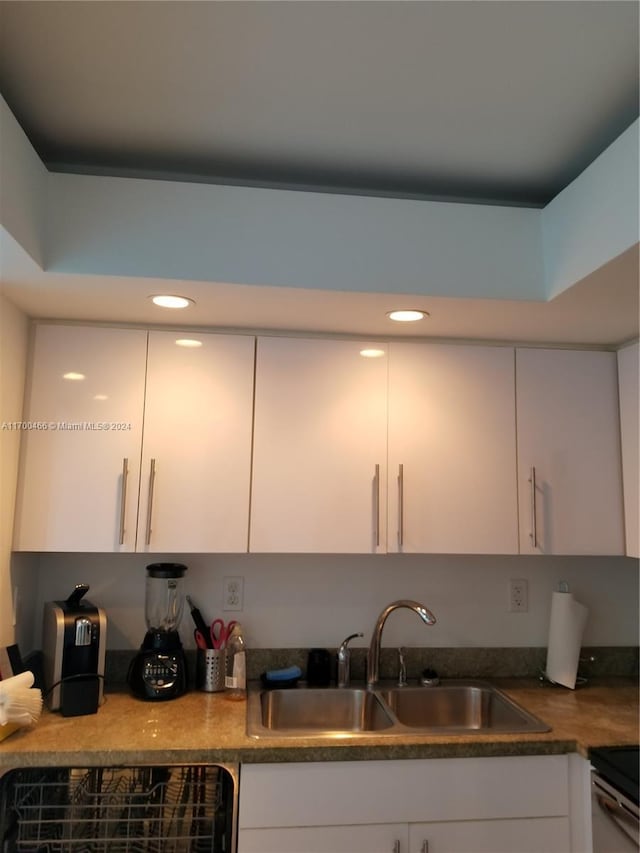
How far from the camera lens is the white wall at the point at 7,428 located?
180 centimetres

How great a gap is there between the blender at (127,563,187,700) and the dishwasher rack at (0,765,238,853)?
25cm

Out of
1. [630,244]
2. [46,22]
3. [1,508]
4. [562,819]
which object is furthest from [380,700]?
[46,22]

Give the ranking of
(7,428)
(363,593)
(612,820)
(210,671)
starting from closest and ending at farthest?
1. (612,820)
2. (7,428)
3. (210,671)
4. (363,593)

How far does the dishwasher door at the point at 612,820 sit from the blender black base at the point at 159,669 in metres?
1.29

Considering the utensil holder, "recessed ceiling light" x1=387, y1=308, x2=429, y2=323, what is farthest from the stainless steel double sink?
"recessed ceiling light" x1=387, y1=308, x2=429, y2=323

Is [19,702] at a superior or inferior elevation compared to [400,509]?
inferior

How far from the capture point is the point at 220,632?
2.13 metres

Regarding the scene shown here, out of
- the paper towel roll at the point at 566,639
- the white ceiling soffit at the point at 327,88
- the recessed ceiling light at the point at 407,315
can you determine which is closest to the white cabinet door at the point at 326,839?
the paper towel roll at the point at 566,639

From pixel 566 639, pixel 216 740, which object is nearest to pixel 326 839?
pixel 216 740

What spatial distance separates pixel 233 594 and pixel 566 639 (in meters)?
1.26

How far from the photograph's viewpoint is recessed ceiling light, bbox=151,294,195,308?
5.83ft

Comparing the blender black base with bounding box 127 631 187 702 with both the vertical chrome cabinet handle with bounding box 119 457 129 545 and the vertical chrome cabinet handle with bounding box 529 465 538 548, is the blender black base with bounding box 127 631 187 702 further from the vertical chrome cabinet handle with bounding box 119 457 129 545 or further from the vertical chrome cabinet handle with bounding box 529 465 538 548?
the vertical chrome cabinet handle with bounding box 529 465 538 548

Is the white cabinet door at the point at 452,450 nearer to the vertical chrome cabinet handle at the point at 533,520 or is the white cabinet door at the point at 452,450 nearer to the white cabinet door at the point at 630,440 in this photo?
the vertical chrome cabinet handle at the point at 533,520

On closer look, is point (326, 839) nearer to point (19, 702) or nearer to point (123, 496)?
point (19, 702)
